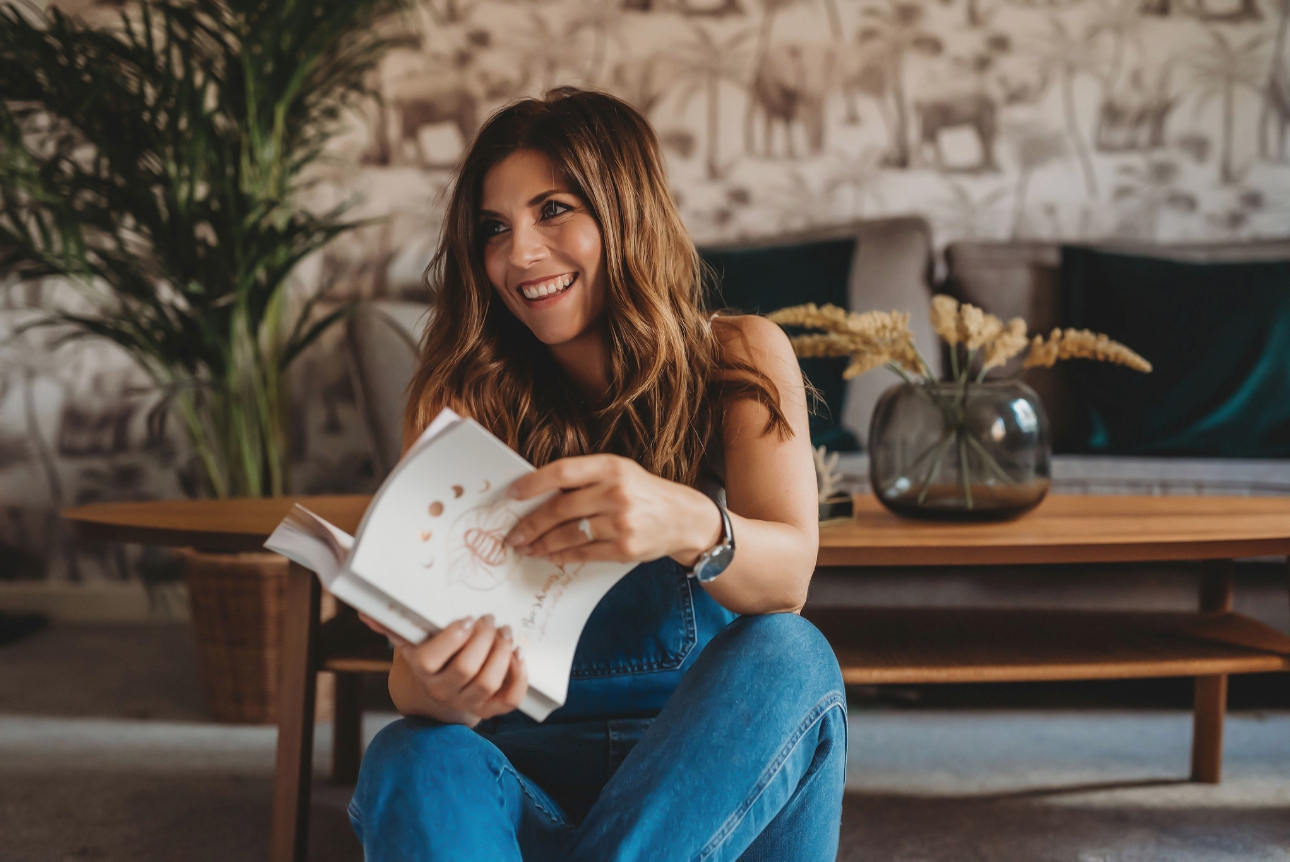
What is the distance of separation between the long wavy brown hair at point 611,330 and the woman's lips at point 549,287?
0.14 ft

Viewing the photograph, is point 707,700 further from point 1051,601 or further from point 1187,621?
point 1051,601

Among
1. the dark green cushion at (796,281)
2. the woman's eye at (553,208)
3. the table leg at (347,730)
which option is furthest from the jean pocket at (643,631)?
the dark green cushion at (796,281)

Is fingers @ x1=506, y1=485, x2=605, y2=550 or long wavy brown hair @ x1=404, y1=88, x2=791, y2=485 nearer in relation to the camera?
fingers @ x1=506, y1=485, x2=605, y2=550

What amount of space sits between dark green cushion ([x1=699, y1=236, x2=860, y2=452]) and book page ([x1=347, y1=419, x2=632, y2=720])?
1393 millimetres

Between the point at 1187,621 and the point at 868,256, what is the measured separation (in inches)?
43.3

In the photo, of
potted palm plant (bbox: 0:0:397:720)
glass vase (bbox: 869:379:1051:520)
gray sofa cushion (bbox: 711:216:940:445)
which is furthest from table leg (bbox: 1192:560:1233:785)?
potted palm plant (bbox: 0:0:397:720)

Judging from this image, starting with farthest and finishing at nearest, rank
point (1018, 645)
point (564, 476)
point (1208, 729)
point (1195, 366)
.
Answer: point (1195, 366), point (1208, 729), point (1018, 645), point (564, 476)

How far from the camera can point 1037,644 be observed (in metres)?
1.30

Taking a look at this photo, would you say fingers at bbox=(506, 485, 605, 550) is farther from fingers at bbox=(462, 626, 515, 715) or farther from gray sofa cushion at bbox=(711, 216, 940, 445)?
gray sofa cushion at bbox=(711, 216, 940, 445)

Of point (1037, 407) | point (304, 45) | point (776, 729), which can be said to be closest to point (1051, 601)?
point (1037, 407)

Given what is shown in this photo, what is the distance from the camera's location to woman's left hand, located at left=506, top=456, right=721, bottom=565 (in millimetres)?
656

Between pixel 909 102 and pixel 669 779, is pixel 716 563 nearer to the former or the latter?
pixel 669 779

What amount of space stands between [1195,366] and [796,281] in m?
0.85

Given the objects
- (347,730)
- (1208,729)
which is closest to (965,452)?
(1208,729)
